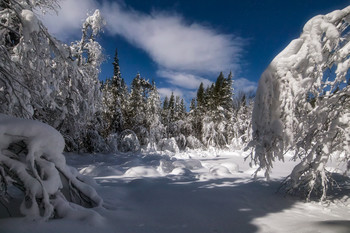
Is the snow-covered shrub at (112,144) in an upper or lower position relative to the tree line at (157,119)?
lower

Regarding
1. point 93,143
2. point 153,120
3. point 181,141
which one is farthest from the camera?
point 181,141

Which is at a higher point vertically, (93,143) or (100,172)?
(93,143)

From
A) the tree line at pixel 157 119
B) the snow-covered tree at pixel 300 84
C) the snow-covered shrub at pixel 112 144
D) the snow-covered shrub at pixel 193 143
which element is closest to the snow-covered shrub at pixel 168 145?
the tree line at pixel 157 119

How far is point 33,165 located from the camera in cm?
200

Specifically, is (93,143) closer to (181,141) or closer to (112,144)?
(112,144)

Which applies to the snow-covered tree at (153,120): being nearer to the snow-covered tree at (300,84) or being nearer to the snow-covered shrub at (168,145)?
the snow-covered shrub at (168,145)

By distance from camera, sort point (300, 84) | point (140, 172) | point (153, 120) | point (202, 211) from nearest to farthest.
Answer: point (300, 84)
point (202, 211)
point (140, 172)
point (153, 120)

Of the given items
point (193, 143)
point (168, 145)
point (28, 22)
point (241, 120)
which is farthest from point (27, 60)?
point (241, 120)

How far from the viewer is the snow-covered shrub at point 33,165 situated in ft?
6.34

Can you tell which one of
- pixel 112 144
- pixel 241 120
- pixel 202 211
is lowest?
pixel 202 211

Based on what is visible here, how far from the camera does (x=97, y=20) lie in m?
8.43

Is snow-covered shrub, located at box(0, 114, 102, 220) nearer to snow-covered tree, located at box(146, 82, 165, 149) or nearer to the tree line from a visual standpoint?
the tree line

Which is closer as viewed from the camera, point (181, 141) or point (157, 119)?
point (157, 119)

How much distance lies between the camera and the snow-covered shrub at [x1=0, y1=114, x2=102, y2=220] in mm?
1933
